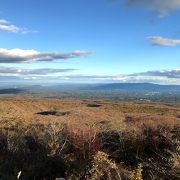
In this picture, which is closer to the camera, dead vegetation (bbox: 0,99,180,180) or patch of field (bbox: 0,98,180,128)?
dead vegetation (bbox: 0,99,180,180)

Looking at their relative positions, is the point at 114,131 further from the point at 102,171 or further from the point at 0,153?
the point at 102,171

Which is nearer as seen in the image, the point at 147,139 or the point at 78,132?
→ the point at 147,139

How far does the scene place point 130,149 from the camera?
17891mm

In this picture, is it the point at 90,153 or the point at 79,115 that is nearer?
the point at 90,153

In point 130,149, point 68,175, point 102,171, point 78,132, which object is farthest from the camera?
point 78,132

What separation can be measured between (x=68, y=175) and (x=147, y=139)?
4958 mm

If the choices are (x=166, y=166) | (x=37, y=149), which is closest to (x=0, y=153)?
(x=37, y=149)

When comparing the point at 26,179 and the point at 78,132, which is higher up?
the point at 78,132

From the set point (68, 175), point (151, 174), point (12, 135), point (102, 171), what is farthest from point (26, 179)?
point (12, 135)

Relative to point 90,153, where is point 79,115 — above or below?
below

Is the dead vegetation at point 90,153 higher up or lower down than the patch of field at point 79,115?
higher up

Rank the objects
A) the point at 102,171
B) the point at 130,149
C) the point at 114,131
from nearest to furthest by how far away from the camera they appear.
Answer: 1. the point at 102,171
2. the point at 130,149
3. the point at 114,131

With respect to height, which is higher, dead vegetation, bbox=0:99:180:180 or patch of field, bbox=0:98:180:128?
dead vegetation, bbox=0:99:180:180

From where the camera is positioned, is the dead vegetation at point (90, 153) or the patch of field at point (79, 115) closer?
the dead vegetation at point (90, 153)
